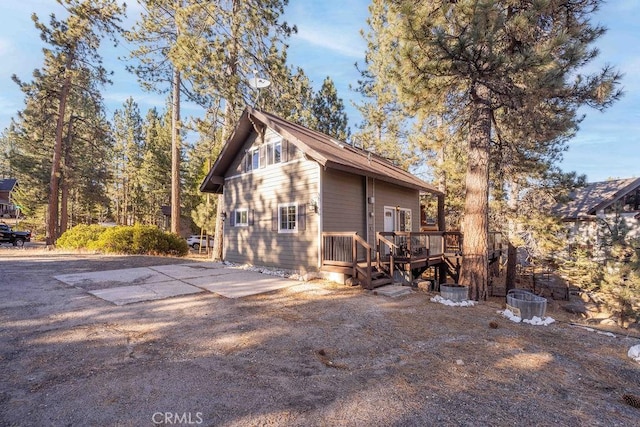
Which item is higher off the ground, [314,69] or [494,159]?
[314,69]

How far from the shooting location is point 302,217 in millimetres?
9969

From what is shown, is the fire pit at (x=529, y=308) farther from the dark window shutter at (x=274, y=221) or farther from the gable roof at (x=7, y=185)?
the gable roof at (x=7, y=185)

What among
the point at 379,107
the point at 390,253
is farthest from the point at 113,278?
the point at 379,107

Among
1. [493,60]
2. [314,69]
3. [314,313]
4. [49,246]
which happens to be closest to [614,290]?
[493,60]

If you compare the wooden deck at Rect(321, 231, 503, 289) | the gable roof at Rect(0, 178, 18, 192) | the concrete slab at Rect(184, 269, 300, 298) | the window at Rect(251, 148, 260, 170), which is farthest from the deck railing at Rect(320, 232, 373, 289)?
the gable roof at Rect(0, 178, 18, 192)

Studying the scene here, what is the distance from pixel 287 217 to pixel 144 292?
15.7 ft

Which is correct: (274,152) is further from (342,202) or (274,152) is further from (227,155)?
(342,202)

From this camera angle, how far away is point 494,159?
9.77 m

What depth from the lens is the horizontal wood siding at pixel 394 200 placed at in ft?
38.3

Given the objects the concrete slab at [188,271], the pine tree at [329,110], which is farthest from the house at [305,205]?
the pine tree at [329,110]

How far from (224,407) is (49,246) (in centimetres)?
1865

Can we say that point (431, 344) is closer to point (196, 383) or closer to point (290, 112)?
point (196, 383)

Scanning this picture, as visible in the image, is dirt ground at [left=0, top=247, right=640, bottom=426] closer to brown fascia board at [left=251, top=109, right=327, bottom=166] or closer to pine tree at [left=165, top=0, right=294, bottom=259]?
brown fascia board at [left=251, top=109, right=327, bottom=166]

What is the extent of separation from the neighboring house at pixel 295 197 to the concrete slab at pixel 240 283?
44.6 inches
